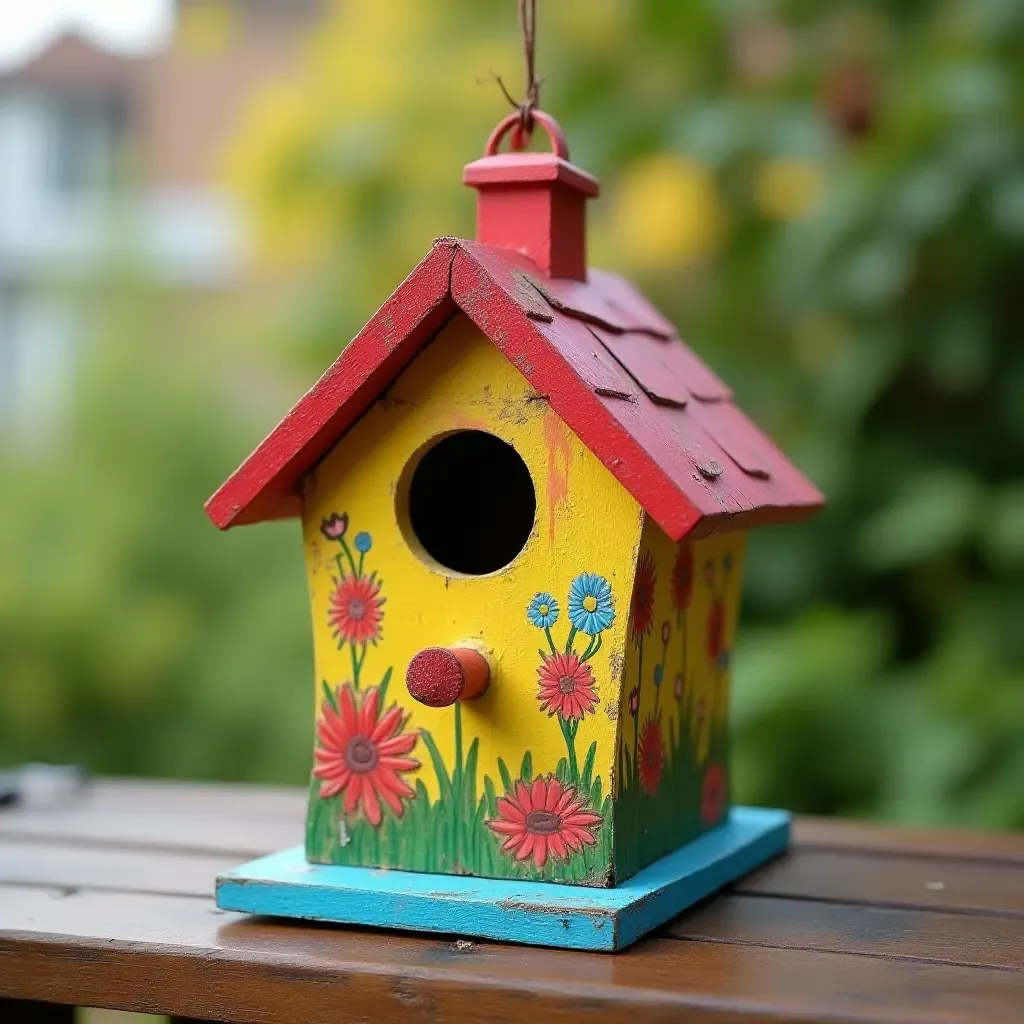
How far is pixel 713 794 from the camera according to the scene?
63.3 inches

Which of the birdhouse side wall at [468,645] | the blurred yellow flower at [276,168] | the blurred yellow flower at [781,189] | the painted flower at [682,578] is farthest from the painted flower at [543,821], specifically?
the blurred yellow flower at [276,168]

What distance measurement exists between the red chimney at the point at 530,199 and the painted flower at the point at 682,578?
0.30 meters

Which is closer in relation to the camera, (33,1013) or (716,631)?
(33,1013)

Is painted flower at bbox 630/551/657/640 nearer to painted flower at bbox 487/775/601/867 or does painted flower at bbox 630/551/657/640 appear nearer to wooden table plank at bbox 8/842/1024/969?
painted flower at bbox 487/775/601/867

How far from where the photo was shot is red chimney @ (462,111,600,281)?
1.47 metres

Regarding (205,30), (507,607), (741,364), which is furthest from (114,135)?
(507,607)

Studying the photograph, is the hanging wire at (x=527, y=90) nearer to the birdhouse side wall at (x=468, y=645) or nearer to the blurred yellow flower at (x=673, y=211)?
the birdhouse side wall at (x=468, y=645)

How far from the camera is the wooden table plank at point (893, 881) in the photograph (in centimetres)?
144

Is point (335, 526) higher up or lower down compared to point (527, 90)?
lower down

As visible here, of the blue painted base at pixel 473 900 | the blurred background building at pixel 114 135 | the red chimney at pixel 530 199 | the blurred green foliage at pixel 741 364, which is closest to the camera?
the blue painted base at pixel 473 900

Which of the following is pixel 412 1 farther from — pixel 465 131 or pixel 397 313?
pixel 397 313

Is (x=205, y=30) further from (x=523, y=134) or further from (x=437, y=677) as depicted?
(x=437, y=677)

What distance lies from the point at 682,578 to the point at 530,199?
0.40 meters

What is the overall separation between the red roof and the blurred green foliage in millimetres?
1288
